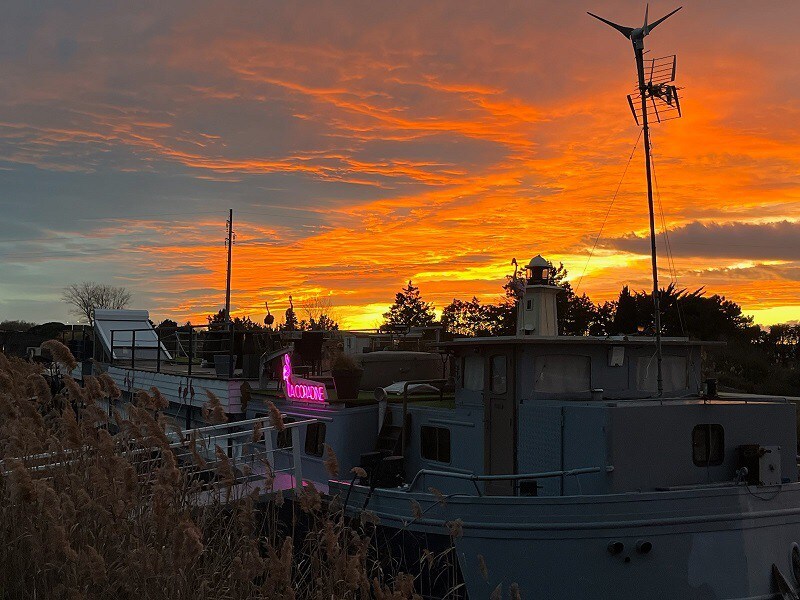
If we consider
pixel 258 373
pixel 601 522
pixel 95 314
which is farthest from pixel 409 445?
pixel 95 314

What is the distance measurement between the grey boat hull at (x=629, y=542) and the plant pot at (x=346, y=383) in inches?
176

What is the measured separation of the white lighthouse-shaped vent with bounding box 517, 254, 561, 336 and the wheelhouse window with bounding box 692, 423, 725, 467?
489 cm

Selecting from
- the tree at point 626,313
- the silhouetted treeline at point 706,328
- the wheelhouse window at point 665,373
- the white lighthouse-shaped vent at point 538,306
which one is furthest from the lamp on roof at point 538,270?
the tree at point 626,313

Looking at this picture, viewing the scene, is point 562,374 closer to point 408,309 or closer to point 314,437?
point 314,437

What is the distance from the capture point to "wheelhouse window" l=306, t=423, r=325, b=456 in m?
16.4

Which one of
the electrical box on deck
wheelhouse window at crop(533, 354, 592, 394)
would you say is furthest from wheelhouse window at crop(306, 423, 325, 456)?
the electrical box on deck

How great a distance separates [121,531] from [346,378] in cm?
1075

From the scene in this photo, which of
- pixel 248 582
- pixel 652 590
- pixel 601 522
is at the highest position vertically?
pixel 248 582

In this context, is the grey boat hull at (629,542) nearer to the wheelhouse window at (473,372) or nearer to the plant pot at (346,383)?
the wheelhouse window at (473,372)

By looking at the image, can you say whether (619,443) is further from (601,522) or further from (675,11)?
(675,11)

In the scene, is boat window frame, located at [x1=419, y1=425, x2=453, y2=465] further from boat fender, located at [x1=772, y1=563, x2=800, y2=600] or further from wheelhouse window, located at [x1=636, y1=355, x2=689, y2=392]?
boat fender, located at [x1=772, y1=563, x2=800, y2=600]

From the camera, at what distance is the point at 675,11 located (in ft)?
53.0

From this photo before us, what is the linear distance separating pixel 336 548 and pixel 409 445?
1056 centimetres

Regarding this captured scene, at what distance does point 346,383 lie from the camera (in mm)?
15805
